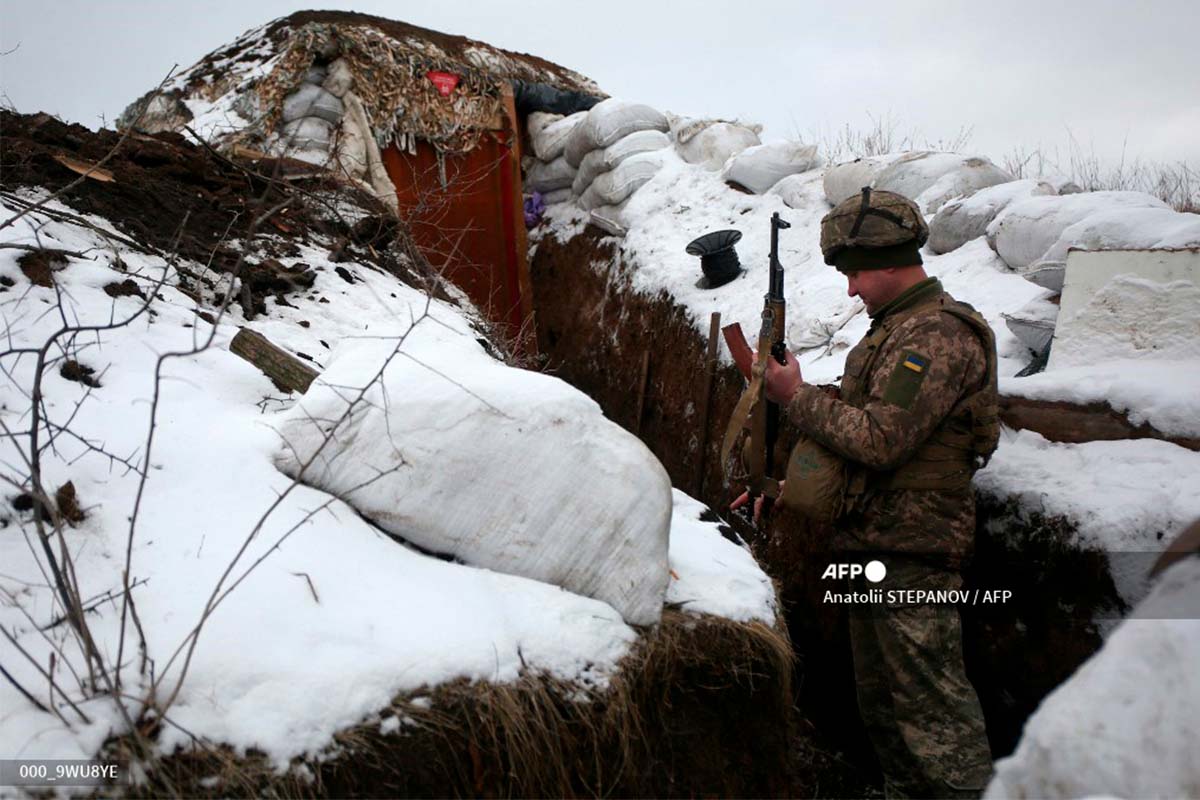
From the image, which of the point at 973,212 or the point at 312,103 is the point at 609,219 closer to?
the point at 312,103

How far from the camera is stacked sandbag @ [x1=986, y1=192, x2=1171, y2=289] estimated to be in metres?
3.02

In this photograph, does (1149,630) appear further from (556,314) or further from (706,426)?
(556,314)

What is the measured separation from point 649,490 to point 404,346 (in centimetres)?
83

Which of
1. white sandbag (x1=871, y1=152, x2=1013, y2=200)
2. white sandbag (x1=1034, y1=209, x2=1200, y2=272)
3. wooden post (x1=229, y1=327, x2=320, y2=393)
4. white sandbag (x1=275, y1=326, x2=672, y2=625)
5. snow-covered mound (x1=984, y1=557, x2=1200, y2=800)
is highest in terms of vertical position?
white sandbag (x1=871, y1=152, x2=1013, y2=200)

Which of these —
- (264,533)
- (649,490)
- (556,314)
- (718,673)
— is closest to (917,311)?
(649,490)

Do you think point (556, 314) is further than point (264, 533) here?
Yes

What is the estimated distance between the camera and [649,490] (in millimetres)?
1910

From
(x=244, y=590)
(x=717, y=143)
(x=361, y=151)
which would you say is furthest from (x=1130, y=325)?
(x=361, y=151)

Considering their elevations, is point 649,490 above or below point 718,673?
above

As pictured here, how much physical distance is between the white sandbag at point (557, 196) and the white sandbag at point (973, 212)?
387 centimetres

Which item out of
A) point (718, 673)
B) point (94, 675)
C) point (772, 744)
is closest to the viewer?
point (94, 675)

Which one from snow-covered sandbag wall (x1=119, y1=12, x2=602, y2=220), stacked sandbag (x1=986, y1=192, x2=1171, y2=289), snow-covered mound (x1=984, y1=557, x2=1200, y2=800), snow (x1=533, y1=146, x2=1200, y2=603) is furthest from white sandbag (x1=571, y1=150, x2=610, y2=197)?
snow-covered mound (x1=984, y1=557, x2=1200, y2=800)

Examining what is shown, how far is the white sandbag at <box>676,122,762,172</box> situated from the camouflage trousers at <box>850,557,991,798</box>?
4.64 metres

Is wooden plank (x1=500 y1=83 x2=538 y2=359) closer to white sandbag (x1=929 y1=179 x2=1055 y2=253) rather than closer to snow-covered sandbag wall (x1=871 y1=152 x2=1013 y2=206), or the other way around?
snow-covered sandbag wall (x1=871 y1=152 x2=1013 y2=206)
